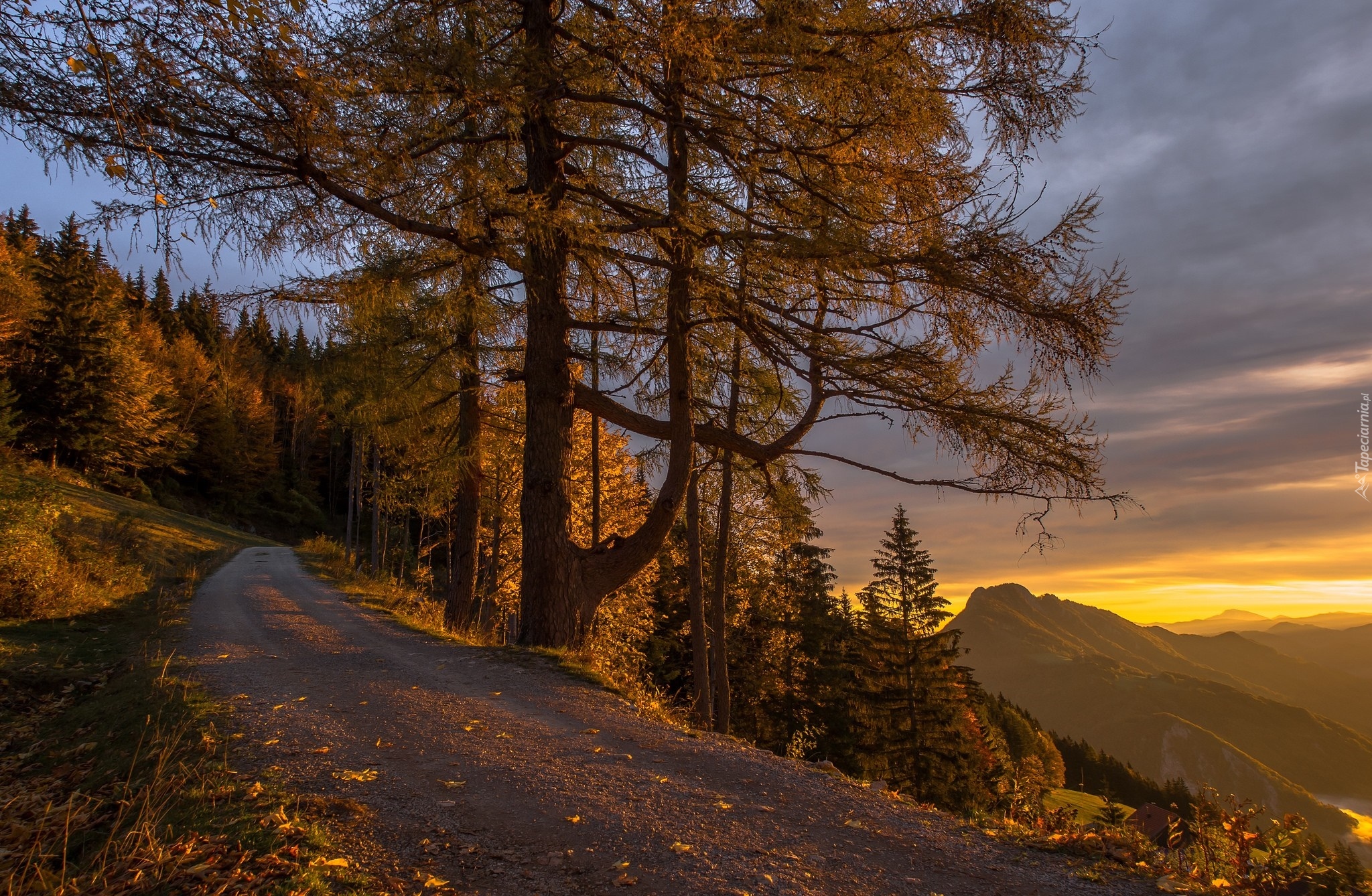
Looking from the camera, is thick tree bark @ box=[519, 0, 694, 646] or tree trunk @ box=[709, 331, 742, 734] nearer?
thick tree bark @ box=[519, 0, 694, 646]

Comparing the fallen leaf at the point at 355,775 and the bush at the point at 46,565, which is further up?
the bush at the point at 46,565

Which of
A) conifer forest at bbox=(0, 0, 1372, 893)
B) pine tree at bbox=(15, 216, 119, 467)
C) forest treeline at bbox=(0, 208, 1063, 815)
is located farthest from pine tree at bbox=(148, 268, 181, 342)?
conifer forest at bbox=(0, 0, 1372, 893)

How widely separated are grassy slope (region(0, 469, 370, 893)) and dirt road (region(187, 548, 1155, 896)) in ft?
1.22

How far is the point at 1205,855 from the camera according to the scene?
4.25 metres

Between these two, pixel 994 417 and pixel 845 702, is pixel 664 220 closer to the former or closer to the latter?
pixel 994 417

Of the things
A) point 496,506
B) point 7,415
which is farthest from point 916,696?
point 7,415

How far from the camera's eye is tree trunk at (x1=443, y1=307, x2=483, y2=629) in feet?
39.3

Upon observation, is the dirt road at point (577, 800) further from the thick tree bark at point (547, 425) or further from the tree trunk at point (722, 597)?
the tree trunk at point (722, 597)

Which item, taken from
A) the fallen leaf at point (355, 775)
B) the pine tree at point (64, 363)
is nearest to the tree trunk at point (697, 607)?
the fallen leaf at point (355, 775)

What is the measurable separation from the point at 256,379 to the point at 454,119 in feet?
178

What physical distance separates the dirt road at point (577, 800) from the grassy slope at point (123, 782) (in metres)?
0.37

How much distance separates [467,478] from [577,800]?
10.1m

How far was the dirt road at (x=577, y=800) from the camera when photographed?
3.20 meters

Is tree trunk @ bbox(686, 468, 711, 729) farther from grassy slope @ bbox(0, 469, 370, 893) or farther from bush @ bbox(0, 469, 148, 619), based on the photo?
bush @ bbox(0, 469, 148, 619)
